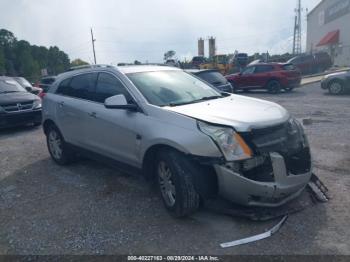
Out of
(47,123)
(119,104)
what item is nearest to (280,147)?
(119,104)

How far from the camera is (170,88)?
4605 mm

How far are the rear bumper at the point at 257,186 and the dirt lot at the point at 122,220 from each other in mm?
307

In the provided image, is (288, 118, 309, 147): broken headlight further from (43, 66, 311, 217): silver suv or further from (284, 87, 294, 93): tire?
(284, 87, 294, 93): tire

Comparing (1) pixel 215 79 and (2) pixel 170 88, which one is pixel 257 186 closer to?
(2) pixel 170 88

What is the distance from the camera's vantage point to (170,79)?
486cm

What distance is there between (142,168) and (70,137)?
77.4 inches

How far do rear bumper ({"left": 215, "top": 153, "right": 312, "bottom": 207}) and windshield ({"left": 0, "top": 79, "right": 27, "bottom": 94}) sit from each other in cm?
872

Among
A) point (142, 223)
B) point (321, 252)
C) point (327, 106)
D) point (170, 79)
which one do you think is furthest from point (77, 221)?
point (327, 106)

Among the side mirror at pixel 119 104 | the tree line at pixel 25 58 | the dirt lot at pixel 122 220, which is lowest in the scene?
the dirt lot at pixel 122 220

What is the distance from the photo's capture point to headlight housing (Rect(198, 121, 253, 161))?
135 inches

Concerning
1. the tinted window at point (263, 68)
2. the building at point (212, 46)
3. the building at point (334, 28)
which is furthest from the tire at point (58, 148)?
the building at point (212, 46)

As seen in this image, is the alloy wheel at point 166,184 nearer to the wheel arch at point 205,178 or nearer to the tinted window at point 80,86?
the wheel arch at point 205,178

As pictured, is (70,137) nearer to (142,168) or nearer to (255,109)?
(142,168)

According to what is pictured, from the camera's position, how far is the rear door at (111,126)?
430 cm
